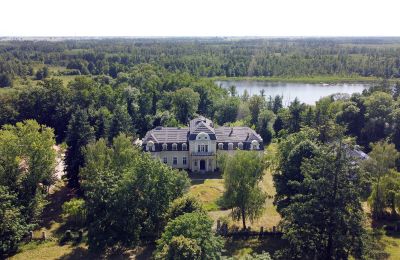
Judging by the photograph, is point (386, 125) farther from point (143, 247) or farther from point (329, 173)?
point (143, 247)

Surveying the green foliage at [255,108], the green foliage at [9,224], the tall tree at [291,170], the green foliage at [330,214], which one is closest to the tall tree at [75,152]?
the green foliage at [9,224]

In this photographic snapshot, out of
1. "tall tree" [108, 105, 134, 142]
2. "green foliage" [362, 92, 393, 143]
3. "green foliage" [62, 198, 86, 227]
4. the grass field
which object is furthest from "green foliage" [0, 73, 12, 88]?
"green foliage" [362, 92, 393, 143]

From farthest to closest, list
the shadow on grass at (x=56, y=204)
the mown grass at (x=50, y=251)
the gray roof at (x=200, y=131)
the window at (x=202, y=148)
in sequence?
the gray roof at (x=200, y=131), the window at (x=202, y=148), the shadow on grass at (x=56, y=204), the mown grass at (x=50, y=251)

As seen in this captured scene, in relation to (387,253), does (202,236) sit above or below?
above

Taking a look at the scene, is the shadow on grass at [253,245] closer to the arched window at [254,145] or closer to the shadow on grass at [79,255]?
the shadow on grass at [79,255]

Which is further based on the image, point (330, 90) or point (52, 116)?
→ point (330, 90)

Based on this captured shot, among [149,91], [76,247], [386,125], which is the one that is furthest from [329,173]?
[149,91]

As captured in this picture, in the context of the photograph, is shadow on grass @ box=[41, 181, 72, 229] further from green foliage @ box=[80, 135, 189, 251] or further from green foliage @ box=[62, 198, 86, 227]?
green foliage @ box=[80, 135, 189, 251]
